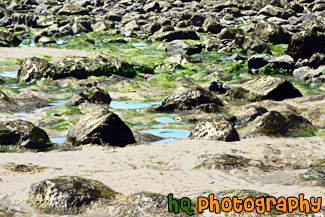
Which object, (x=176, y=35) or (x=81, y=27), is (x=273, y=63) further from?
(x=81, y=27)

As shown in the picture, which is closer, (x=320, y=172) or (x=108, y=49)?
(x=320, y=172)

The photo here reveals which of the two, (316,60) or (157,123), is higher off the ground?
(316,60)

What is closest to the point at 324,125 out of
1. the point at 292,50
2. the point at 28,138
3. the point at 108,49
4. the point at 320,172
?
the point at 320,172

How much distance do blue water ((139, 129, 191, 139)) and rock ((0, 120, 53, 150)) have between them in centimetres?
307

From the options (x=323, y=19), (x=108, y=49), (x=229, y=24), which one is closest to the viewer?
(x=108, y=49)

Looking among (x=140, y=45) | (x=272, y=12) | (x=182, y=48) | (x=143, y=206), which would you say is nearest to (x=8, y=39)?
(x=140, y=45)

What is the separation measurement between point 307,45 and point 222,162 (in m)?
14.7

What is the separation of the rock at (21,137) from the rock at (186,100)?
4.96 meters

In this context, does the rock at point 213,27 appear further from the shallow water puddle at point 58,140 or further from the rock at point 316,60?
the shallow water puddle at point 58,140

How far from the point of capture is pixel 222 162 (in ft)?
30.0

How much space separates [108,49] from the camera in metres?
27.6

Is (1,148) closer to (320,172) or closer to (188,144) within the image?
(188,144)

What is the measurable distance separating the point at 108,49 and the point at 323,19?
16.6 m

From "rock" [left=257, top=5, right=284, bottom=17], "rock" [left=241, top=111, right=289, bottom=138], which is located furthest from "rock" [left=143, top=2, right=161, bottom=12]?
"rock" [left=241, top=111, right=289, bottom=138]
